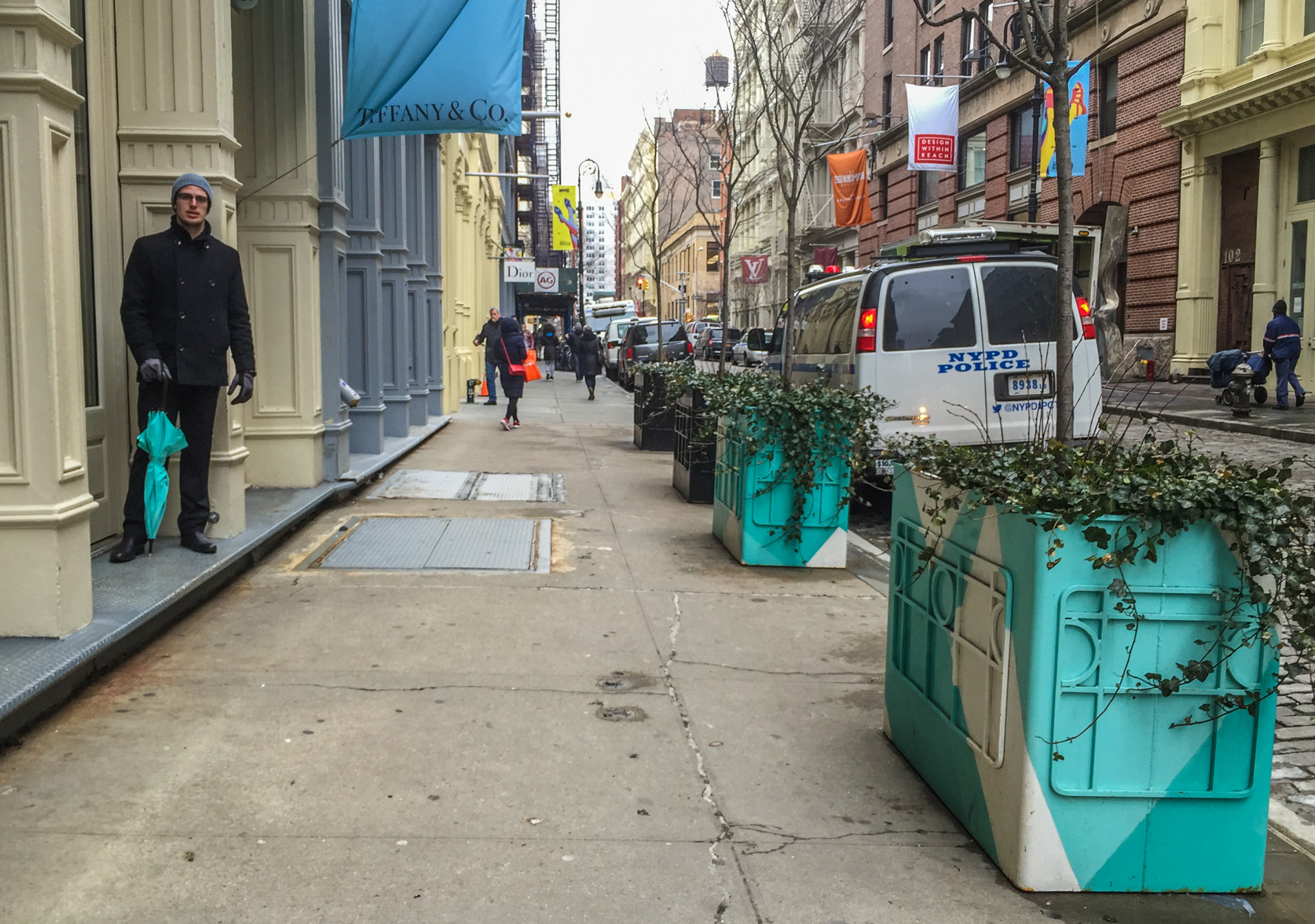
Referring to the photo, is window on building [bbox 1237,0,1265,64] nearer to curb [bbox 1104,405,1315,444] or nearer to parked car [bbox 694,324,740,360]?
curb [bbox 1104,405,1315,444]

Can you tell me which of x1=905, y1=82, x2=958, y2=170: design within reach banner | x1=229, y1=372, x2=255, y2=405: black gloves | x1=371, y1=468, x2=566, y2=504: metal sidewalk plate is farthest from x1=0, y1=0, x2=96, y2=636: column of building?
x1=905, y1=82, x2=958, y2=170: design within reach banner

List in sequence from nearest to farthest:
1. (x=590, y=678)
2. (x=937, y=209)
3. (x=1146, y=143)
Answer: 1. (x=590, y=678)
2. (x=1146, y=143)
3. (x=937, y=209)

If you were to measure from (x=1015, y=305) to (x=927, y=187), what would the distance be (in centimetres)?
3354

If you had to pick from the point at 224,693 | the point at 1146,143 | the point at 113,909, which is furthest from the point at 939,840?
the point at 1146,143

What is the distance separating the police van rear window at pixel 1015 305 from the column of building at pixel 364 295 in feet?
20.9

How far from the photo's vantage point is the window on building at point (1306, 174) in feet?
74.9

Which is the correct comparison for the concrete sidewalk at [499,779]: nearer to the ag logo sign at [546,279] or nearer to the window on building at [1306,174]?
the window on building at [1306,174]

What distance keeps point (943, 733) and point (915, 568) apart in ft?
1.93

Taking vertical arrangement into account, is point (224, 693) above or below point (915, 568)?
below

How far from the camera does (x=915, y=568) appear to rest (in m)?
4.23

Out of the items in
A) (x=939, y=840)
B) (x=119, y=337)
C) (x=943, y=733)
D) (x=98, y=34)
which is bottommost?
(x=939, y=840)

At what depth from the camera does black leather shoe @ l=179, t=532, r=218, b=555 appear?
22.4ft

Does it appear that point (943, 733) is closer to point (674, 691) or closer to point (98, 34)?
point (674, 691)

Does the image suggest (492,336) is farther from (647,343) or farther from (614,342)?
(614,342)
